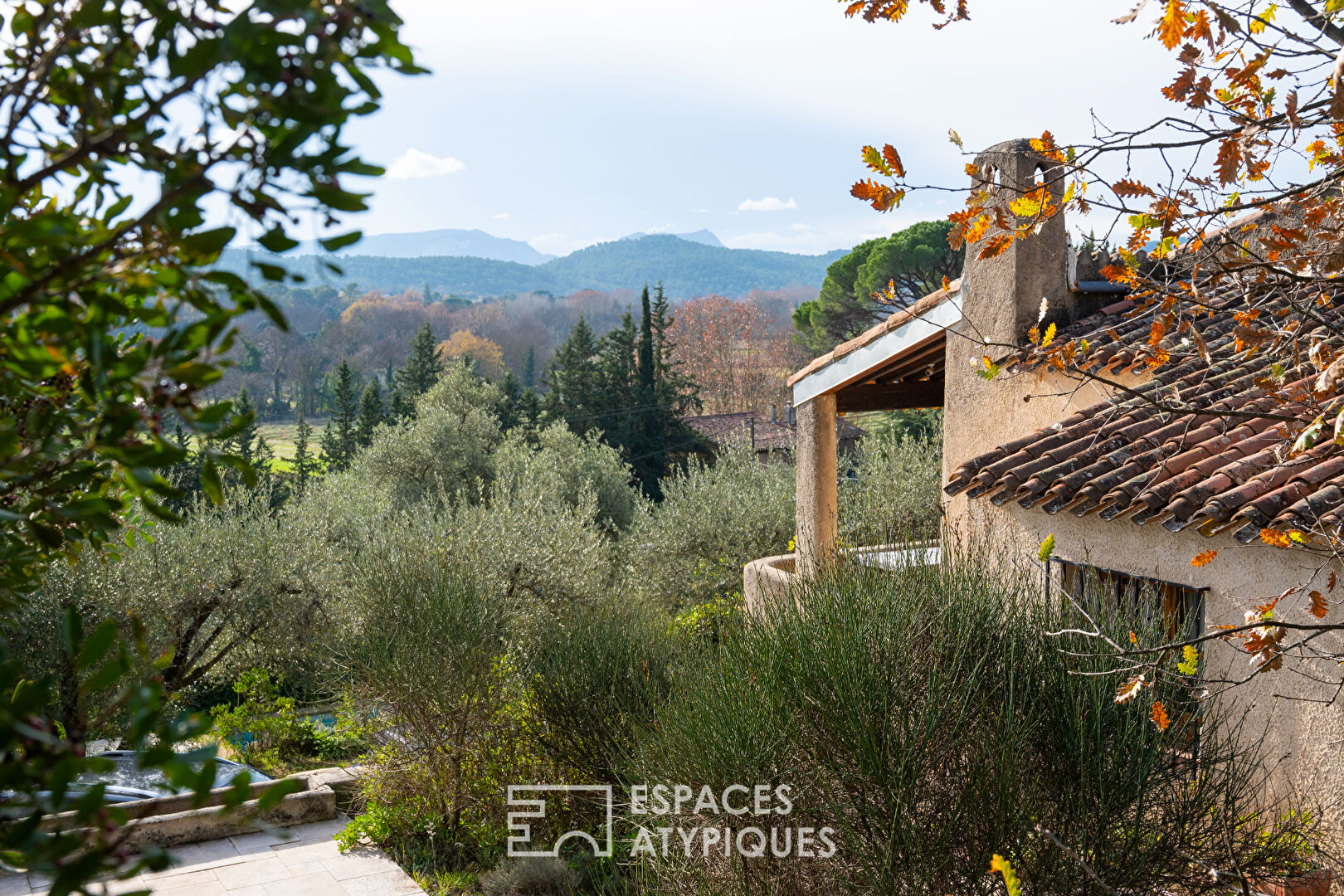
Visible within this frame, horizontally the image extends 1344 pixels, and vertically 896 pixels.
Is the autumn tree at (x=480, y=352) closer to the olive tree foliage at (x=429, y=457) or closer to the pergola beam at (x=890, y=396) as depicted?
the olive tree foliage at (x=429, y=457)

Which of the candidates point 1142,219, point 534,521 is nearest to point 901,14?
point 1142,219

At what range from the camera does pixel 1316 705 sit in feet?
19.5

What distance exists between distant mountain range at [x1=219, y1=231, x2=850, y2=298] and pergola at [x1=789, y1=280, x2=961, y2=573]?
115 m

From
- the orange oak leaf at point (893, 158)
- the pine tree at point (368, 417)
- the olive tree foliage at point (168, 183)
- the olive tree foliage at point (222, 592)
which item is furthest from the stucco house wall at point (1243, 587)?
the pine tree at point (368, 417)

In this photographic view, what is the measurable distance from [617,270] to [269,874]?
13956 centimetres

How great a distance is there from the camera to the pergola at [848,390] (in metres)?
10.0

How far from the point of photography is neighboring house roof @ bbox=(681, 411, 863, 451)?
122ft

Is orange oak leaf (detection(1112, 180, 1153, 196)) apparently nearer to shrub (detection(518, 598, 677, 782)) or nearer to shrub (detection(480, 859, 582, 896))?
shrub (detection(518, 598, 677, 782))

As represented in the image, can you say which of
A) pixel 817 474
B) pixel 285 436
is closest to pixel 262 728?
pixel 817 474

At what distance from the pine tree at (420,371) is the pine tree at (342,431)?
2265 mm

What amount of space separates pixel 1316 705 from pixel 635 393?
1191 inches

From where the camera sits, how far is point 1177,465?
7008 mm

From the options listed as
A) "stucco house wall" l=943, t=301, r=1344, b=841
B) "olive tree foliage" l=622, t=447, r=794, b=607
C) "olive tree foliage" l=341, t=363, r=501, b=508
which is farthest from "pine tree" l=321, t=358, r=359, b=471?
"stucco house wall" l=943, t=301, r=1344, b=841

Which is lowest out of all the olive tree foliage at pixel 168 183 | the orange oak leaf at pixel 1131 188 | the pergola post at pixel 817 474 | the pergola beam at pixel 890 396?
the pergola post at pixel 817 474
